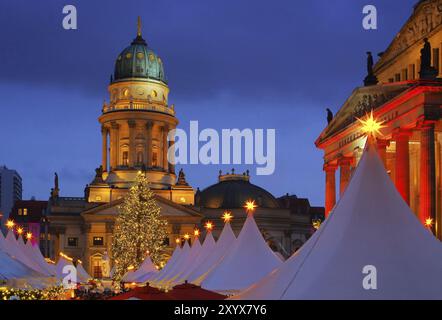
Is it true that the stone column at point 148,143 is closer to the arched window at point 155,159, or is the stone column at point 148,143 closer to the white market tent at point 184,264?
the arched window at point 155,159

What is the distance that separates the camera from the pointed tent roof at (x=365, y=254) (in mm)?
18172

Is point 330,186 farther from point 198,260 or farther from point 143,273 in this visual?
point 198,260

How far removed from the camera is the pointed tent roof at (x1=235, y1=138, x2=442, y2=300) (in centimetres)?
1817

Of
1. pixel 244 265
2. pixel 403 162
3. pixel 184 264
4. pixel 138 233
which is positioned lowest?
pixel 184 264

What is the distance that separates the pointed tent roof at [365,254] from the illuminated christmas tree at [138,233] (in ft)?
236

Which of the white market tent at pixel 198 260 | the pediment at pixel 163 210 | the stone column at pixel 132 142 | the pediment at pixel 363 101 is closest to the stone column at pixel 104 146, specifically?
the stone column at pixel 132 142

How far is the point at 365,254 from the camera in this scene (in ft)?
61.9

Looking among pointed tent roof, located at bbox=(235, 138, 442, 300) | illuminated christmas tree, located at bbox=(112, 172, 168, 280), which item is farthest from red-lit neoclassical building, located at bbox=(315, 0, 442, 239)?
illuminated christmas tree, located at bbox=(112, 172, 168, 280)

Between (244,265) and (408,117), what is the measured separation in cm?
1467

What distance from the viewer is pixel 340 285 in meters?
18.2

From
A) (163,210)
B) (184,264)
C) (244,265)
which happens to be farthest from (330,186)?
(163,210)

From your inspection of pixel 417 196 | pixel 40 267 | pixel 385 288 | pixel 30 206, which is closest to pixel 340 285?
pixel 385 288

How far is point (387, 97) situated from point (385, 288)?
31.8m
